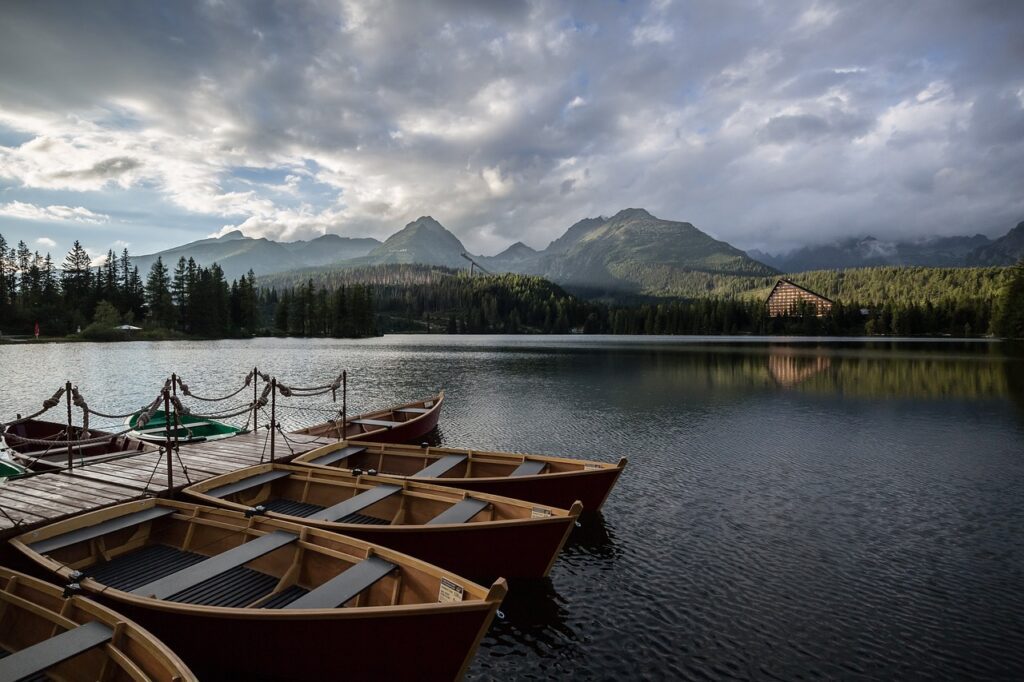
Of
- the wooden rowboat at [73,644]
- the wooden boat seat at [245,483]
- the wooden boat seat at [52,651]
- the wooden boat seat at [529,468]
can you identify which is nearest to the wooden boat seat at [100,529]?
the wooden boat seat at [245,483]

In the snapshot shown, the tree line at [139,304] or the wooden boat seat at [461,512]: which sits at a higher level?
the tree line at [139,304]

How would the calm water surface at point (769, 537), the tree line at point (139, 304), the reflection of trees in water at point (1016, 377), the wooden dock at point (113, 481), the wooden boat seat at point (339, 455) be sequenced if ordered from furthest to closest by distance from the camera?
the tree line at point (139, 304)
the reflection of trees in water at point (1016, 377)
the wooden boat seat at point (339, 455)
the wooden dock at point (113, 481)
the calm water surface at point (769, 537)

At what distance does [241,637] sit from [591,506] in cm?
1100

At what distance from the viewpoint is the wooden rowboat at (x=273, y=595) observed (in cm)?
761

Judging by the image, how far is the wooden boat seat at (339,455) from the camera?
1795 centimetres

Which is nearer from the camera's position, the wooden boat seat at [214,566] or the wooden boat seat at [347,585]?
the wooden boat seat at [347,585]

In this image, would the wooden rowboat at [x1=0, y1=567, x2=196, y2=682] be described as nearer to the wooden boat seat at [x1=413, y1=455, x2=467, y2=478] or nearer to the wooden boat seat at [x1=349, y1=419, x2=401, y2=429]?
the wooden boat seat at [x1=413, y1=455, x2=467, y2=478]

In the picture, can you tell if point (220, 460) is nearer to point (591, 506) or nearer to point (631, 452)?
point (591, 506)

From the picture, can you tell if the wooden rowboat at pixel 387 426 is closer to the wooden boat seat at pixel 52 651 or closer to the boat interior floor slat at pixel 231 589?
the boat interior floor slat at pixel 231 589

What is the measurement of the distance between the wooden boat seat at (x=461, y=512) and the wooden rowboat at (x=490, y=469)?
173 centimetres

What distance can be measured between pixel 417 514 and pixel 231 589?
5.04 metres

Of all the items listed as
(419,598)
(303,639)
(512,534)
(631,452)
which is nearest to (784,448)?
(631,452)

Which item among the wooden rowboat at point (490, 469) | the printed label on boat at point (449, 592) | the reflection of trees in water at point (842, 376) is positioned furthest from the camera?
the reflection of trees in water at point (842, 376)

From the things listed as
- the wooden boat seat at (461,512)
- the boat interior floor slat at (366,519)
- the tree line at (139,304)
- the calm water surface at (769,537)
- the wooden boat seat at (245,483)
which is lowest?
the calm water surface at (769,537)
